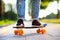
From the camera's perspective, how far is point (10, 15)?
292 inches

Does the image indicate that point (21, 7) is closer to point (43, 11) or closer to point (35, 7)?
point (35, 7)

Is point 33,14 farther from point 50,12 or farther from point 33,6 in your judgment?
point 50,12

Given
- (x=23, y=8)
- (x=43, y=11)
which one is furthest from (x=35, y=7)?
(x=43, y=11)

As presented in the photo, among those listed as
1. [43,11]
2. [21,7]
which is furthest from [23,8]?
[43,11]

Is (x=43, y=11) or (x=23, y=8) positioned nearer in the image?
(x=23, y=8)

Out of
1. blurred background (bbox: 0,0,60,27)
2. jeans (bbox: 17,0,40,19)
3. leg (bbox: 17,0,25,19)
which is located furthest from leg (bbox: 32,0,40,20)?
blurred background (bbox: 0,0,60,27)

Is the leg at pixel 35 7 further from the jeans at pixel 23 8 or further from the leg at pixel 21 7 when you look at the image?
the leg at pixel 21 7

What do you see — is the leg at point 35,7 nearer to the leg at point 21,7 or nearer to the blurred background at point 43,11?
the leg at point 21,7

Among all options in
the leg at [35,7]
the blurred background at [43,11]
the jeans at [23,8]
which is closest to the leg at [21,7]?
the jeans at [23,8]

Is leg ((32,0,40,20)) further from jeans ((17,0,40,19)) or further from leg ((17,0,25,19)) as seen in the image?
leg ((17,0,25,19))

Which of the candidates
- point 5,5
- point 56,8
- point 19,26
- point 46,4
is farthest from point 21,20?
point 5,5

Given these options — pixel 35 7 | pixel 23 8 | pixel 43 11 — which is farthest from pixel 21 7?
pixel 43 11

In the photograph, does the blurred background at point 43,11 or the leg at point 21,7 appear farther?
the blurred background at point 43,11

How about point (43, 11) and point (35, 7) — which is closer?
point (35, 7)
